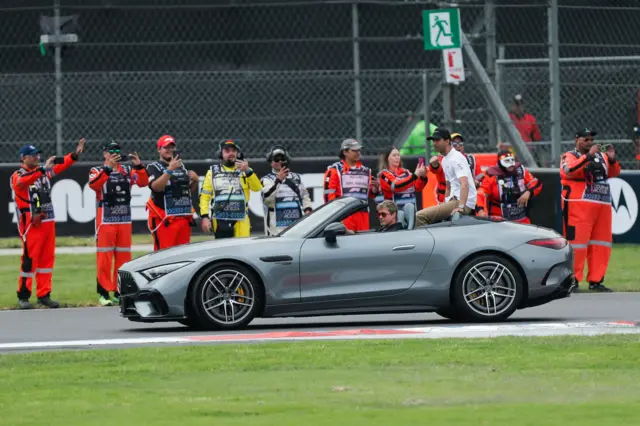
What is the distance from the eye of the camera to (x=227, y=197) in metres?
16.4

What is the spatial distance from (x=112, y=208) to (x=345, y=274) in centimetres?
416

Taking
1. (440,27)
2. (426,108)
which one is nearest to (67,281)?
(426,108)

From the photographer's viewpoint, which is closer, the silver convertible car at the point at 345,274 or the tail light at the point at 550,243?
the silver convertible car at the point at 345,274

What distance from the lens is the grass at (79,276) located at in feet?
55.4

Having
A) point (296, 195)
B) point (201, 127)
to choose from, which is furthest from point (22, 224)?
point (201, 127)

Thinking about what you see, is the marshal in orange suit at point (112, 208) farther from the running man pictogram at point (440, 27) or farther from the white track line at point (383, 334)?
the running man pictogram at point (440, 27)

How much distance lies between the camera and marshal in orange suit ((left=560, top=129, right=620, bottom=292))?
1691 centimetres

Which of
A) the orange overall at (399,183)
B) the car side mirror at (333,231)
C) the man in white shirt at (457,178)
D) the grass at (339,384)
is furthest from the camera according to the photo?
the orange overall at (399,183)

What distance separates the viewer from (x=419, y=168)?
665 inches

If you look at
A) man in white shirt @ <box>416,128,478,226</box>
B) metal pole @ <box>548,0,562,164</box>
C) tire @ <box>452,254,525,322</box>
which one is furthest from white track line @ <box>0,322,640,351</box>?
metal pole @ <box>548,0,562,164</box>

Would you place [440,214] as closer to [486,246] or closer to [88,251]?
[486,246]

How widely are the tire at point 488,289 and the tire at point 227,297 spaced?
1608 millimetres

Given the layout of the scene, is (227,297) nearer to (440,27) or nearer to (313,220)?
(313,220)

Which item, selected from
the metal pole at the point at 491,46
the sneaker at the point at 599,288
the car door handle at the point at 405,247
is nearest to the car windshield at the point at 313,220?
the car door handle at the point at 405,247
